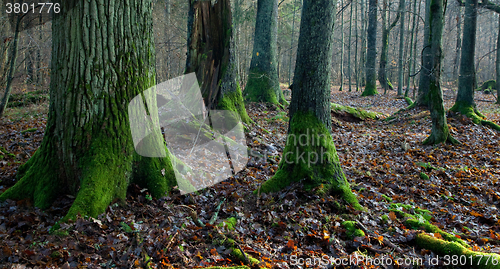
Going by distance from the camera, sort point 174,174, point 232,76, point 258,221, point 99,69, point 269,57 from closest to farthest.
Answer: point 99,69 → point 258,221 → point 174,174 → point 232,76 → point 269,57

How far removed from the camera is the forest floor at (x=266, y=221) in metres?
2.91

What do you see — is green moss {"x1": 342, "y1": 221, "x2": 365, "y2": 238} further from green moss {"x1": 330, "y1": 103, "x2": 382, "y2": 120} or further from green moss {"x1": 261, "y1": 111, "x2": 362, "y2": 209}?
green moss {"x1": 330, "y1": 103, "x2": 382, "y2": 120}

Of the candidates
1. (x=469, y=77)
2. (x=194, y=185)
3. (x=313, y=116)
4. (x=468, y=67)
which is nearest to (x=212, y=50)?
(x=313, y=116)

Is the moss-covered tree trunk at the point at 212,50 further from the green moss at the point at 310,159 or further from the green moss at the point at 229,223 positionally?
the green moss at the point at 229,223

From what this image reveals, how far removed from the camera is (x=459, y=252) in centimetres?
314

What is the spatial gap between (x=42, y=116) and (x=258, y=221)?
9.61 metres

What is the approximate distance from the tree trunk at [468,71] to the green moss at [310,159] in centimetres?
810

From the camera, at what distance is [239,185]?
509cm

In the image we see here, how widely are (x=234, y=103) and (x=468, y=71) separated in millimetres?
9353

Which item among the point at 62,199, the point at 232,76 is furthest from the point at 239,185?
the point at 232,76

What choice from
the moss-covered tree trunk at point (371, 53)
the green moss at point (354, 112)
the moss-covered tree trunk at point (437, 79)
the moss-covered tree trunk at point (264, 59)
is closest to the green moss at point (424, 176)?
the moss-covered tree trunk at point (437, 79)

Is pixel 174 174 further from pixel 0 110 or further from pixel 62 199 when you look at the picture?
pixel 0 110

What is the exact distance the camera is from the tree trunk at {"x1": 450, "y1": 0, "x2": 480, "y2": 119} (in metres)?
10.1

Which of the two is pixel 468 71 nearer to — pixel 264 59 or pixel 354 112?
pixel 354 112
